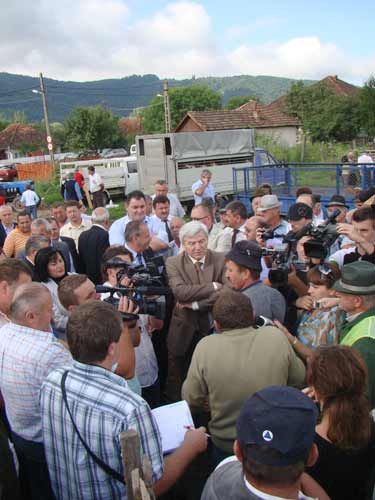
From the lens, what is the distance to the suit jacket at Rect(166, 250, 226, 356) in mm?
3791

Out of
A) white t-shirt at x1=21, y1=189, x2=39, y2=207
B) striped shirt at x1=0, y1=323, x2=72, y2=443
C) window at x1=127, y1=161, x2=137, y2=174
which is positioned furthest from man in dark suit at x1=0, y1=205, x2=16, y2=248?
window at x1=127, y1=161, x2=137, y2=174

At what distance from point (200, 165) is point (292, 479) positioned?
15988 mm

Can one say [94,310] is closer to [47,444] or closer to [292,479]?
[47,444]

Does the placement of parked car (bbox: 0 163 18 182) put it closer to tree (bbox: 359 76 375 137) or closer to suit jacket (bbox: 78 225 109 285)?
tree (bbox: 359 76 375 137)

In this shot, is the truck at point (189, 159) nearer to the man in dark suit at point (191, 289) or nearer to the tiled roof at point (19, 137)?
the man in dark suit at point (191, 289)

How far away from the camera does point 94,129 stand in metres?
51.1

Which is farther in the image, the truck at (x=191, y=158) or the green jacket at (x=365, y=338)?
the truck at (x=191, y=158)

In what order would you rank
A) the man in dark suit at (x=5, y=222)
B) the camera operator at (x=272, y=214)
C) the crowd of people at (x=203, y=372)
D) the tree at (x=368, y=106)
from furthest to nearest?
the tree at (x=368, y=106), the man in dark suit at (x=5, y=222), the camera operator at (x=272, y=214), the crowd of people at (x=203, y=372)

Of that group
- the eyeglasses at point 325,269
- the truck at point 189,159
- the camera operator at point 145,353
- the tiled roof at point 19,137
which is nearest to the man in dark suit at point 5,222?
the camera operator at point 145,353

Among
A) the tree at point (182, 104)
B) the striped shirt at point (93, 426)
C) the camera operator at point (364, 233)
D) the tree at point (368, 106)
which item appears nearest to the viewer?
the striped shirt at point (93, 426)

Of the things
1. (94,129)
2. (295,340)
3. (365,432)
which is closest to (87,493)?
(365,432)

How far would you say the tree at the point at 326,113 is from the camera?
100 ft

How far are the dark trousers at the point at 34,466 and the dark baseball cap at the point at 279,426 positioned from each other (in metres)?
1.43

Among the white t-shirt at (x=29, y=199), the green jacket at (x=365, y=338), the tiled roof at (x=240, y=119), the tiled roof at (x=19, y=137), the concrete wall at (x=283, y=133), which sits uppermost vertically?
the tiled roof at (x=19, y=137)
